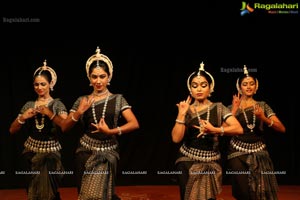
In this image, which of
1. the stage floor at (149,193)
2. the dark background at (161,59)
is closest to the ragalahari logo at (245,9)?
the dark background at (161,59)

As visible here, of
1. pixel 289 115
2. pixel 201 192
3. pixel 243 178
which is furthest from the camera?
pixel 289 115

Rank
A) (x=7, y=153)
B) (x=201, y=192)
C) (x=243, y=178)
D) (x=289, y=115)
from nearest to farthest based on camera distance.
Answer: (x=201, y=192) → (x=243, y=178) → (x=7, y=153) → (x=289, y=115)

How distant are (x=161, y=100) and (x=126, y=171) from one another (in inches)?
43.0

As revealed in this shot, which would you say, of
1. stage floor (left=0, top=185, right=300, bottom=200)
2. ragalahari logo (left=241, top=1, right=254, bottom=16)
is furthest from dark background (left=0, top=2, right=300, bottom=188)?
stage floor (left=0, top=185, right=300, bottom=200)

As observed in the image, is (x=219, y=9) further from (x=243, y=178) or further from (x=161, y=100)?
(x=243, y=178)

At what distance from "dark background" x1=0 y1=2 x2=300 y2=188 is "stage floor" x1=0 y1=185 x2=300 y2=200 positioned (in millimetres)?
170

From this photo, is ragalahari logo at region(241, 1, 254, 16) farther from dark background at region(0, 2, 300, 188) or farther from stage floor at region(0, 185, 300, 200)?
stage floor at region(0, 185, 300, 200)

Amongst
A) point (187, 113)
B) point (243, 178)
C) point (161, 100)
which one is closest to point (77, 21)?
point (161, 100)

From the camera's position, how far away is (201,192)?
3432 millimetres

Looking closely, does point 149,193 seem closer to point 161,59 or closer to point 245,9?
point 161,59

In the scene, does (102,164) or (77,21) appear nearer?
(102,164)

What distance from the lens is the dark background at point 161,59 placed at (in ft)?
18.6

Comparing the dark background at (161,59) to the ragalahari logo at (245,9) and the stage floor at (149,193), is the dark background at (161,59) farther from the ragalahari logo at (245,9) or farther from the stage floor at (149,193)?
the stage floor at (149,193)

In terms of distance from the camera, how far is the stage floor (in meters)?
5.12
